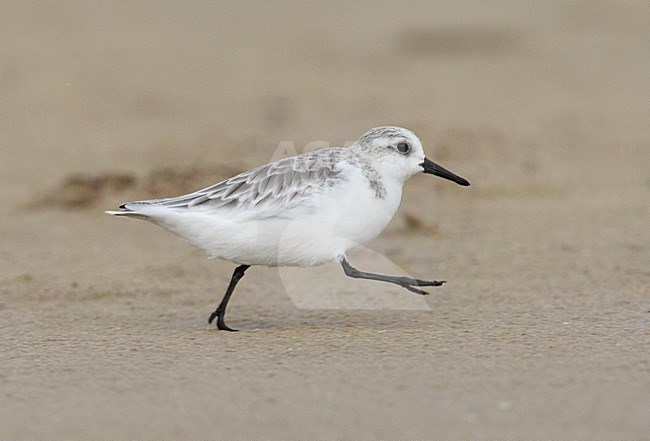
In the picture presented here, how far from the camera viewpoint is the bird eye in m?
5.40

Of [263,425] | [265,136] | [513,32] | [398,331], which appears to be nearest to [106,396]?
[263,425]

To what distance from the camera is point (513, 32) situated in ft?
52.4

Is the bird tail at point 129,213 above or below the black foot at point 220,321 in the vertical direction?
above

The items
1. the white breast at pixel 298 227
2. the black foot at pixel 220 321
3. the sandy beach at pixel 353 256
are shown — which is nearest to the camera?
the sandy beach at pixel 353 256

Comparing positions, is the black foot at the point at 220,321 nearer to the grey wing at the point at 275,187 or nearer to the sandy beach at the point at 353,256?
the sandy beach at the point at 353,256

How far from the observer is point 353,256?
7.23 m

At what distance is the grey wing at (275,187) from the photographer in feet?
17.1

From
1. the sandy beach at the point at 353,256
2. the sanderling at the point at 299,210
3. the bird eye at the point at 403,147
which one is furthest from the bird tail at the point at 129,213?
the bird eye at the point at 403,147

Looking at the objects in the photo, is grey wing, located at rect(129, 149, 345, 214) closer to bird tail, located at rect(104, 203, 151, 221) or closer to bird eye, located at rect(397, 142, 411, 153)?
bird tail, located at rect(104, 203, 151, 221)

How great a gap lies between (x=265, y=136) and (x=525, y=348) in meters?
6.57

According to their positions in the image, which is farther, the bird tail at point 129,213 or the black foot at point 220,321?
the black foot at point 220,321

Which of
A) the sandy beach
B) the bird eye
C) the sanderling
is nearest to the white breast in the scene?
the sanderling

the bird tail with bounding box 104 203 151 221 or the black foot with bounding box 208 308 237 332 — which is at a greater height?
the bird tail with bounding box 104 203 151 221

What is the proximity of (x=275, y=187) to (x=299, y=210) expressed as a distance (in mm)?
204
